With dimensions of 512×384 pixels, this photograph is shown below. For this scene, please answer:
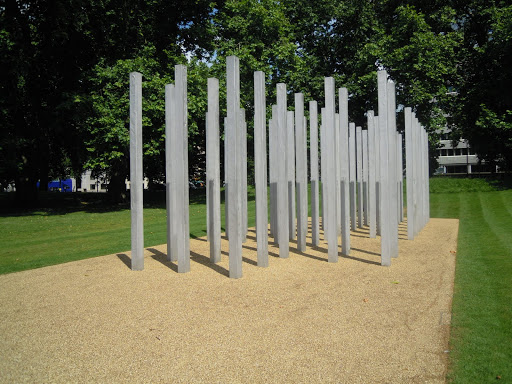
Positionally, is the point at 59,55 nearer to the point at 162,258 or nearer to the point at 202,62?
the point at 202,62

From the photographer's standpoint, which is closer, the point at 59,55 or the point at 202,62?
the point at 59,55

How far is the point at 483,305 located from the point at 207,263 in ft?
17.5

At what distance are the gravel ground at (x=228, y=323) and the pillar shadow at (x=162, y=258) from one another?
0.13 metres

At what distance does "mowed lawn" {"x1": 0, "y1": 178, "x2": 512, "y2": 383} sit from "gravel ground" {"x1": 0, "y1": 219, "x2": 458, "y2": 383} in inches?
10.2

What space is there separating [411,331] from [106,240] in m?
10.1

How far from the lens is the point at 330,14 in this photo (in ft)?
98.3

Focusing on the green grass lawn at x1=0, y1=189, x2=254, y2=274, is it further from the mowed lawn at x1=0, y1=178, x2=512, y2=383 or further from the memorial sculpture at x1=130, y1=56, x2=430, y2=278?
the memorial sculpture at x1=130, y1=56, x2=430, y2=278

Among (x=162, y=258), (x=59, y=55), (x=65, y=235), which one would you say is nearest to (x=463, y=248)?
(x=162, y=258)

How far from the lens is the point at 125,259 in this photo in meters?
9.67

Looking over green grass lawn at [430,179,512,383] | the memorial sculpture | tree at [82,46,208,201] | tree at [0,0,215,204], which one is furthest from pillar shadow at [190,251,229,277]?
tree at [0,0,215,204]

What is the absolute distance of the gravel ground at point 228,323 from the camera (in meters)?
3.90

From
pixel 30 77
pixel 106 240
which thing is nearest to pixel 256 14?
pixel 30 77

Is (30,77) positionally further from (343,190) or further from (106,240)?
Answer: (343,190)

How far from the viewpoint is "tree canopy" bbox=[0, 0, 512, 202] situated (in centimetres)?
2198
